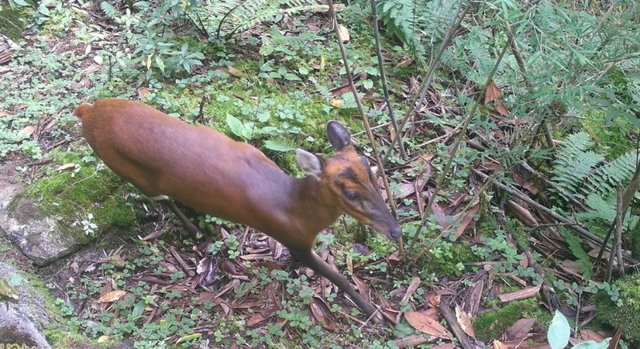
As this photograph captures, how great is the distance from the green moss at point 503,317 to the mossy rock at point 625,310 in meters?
0.45

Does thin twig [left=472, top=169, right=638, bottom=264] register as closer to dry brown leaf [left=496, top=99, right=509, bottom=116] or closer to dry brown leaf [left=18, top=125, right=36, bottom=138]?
dry brown leaf [left=496, top=99, right=509, bottom=116]

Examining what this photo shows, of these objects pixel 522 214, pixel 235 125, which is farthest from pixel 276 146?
pixel 522 214

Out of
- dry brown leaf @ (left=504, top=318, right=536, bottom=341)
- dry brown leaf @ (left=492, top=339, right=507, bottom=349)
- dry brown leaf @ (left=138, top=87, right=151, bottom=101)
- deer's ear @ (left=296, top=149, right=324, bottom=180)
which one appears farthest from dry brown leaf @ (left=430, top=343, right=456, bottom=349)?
dry brown leaf @ (left=138, top=87, right=151, bottom=101)

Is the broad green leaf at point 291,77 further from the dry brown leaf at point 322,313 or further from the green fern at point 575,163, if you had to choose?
the green fern at point 575,163

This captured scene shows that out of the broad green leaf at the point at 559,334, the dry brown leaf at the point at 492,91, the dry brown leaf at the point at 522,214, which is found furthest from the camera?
the dry brown leaf at the point at 492,91

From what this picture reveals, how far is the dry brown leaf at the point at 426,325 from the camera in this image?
4.58 metres

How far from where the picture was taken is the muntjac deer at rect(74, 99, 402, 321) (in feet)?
13.7

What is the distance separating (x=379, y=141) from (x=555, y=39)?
2.19 metres

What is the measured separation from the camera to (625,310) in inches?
181

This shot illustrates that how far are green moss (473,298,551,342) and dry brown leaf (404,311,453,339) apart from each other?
0.28m

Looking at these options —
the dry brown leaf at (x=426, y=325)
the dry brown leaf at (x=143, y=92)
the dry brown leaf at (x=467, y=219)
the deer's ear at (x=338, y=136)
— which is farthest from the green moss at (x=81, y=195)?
the dry brown leaf at (x=467, y=219)

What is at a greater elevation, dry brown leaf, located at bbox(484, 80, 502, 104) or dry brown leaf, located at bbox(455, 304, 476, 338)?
dry brown leaf, located at bbox(484, 80, 502, 104)

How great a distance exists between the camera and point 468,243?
5207mm

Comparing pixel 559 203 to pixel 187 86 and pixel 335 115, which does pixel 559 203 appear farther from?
pixel 187 86
